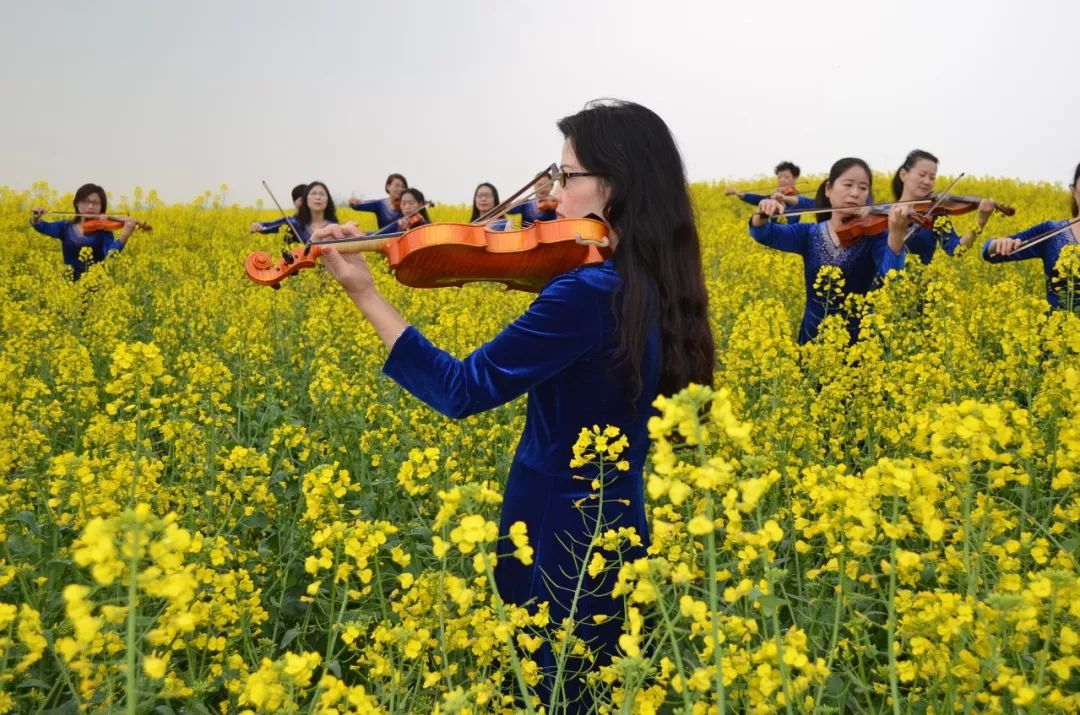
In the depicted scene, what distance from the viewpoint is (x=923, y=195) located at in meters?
6.77

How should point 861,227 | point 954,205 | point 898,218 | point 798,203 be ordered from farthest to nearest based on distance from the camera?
point 798,203
point 954,205
point 861,227
point 898,218

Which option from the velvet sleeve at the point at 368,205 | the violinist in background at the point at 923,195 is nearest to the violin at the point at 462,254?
the violinist in background at the point at 923,195

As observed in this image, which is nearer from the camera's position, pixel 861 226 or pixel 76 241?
pixel 861 226

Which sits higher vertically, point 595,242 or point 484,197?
point 484,197

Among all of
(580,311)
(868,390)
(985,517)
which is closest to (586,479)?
(580,311)

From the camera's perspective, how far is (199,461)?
3.46 metres

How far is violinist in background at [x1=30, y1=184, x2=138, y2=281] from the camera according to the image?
1059 cm

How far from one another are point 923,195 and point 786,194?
2.56 metres

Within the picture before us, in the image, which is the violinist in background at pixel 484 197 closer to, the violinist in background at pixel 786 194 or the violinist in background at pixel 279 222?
the violinist in background at pixel 279 222

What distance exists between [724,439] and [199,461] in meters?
2.07

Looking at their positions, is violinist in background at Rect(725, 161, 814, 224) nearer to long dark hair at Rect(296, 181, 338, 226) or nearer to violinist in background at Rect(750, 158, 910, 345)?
violinist in background at Rect(750, 158, 910, 345)

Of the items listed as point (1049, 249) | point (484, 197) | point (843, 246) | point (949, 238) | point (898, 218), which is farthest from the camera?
point (484, 197)

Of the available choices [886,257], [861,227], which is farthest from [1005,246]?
[861,227]

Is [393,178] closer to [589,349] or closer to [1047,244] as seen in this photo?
[1047,244]
